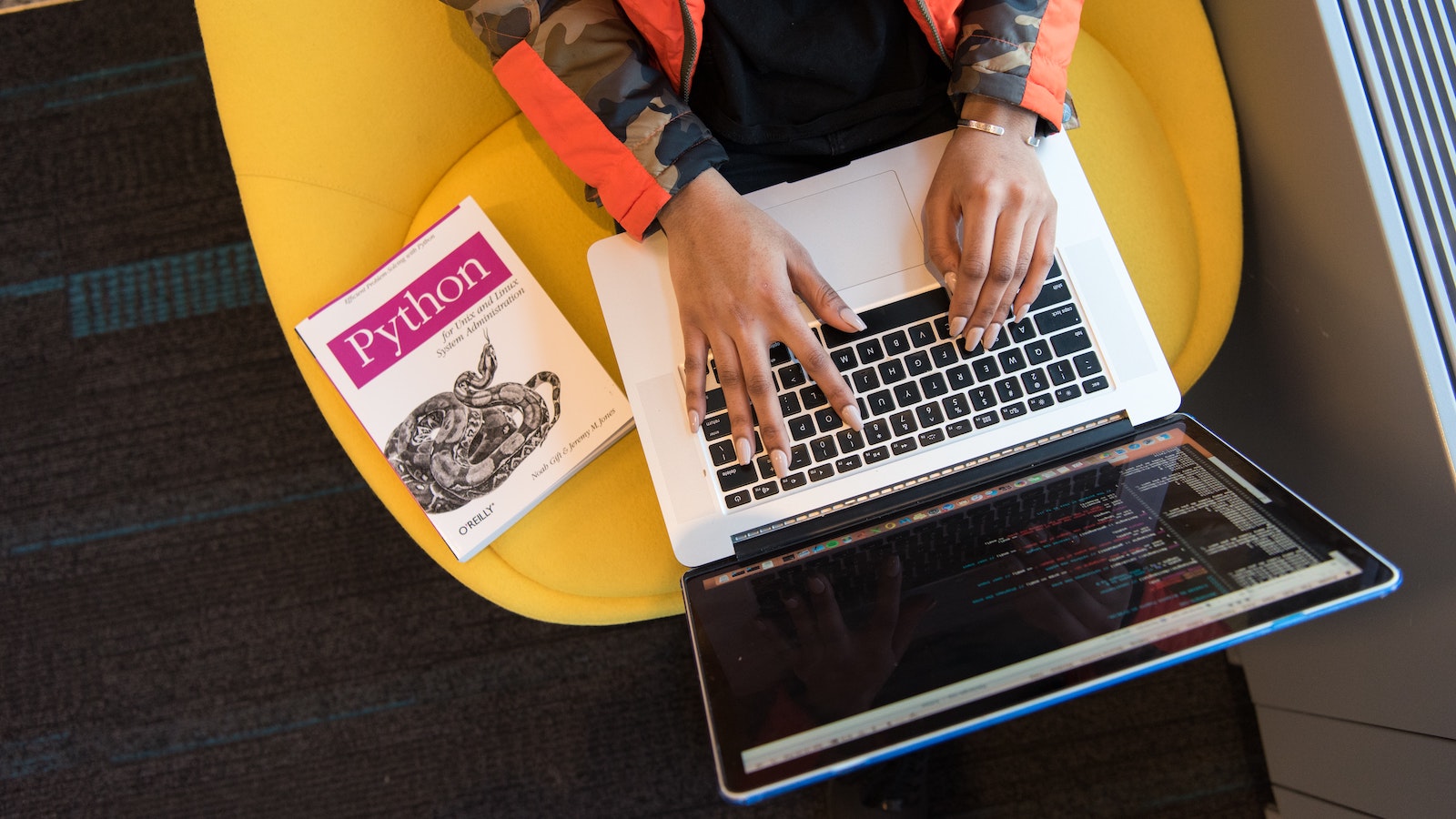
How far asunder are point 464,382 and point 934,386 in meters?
0.46

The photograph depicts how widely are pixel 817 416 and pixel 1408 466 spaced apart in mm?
504

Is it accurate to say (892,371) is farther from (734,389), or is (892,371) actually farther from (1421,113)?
(1421,113)

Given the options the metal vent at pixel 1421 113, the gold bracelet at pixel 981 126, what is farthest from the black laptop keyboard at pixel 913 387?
the metal vent at pixel 1421 113

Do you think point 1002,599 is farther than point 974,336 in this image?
No

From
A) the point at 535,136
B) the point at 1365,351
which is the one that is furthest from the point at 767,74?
the point at 1365,351

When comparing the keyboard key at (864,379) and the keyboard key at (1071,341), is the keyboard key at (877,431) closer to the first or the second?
the keyboard key at (864,379)

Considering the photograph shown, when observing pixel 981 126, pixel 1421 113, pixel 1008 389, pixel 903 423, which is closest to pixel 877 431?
pixel 903 423

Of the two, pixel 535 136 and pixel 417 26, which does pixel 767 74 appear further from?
pixel 417 26

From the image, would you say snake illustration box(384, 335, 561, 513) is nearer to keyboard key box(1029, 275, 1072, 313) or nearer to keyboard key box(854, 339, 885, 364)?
keyboard key box(854, 339, 885, 364)

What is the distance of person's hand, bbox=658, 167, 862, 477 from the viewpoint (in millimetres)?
749

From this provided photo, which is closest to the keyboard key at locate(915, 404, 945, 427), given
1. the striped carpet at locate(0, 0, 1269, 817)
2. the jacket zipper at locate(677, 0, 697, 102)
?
the jacket zipper at locate(677, 0, 697, 102)

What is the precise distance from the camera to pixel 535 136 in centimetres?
93

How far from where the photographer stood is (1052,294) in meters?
0.78

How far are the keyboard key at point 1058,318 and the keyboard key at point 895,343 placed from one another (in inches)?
4.8
